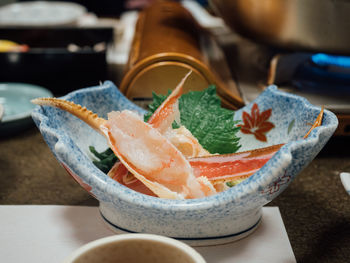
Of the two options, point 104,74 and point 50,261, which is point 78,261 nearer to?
point 50,261

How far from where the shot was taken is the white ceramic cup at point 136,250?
459 millimetres

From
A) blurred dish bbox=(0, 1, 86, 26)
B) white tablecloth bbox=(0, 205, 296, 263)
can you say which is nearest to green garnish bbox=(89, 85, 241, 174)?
white tablecloth bbox=(0, 205, 296, 263)

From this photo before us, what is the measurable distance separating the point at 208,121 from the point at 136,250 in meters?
0.38

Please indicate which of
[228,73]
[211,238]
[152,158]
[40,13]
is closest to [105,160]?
[152,158]

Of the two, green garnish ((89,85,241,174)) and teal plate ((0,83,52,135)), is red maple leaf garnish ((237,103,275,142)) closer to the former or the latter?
green garnish ((89,85,241,174))

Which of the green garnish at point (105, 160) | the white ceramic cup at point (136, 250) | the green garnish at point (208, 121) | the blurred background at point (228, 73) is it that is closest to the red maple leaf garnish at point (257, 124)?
the green garnish at point (208, 121)

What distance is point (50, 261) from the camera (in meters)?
0.64

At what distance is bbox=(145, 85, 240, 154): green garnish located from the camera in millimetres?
791

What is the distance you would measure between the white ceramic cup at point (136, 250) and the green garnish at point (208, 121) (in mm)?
340

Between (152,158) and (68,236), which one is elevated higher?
(152,158)

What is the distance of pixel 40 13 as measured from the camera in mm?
2244

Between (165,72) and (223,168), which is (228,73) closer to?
(165,72)

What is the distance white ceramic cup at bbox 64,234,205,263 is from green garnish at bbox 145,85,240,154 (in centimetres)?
34

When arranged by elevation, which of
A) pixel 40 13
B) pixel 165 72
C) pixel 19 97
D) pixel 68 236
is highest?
pixel 165 72
